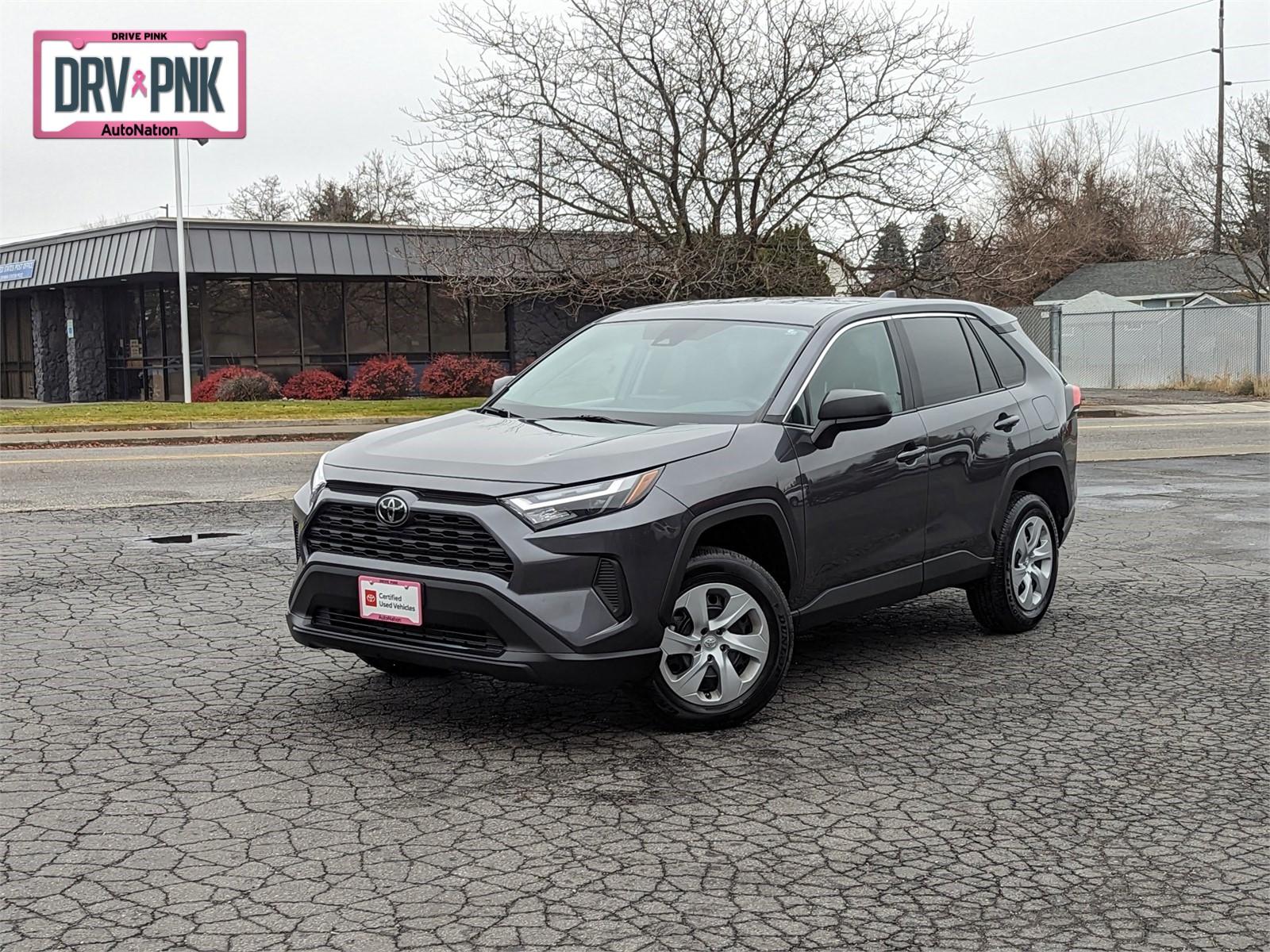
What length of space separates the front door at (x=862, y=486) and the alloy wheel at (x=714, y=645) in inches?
18.6

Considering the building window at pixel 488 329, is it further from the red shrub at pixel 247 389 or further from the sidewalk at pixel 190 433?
the sidewalk at pixel 190 433

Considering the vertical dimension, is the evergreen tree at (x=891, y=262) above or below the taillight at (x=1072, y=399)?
above

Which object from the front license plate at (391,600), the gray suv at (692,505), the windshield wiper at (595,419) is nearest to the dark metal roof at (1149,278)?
the gray suv at (692,505)

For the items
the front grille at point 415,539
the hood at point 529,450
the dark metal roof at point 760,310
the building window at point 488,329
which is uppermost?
the building window at point 488,329

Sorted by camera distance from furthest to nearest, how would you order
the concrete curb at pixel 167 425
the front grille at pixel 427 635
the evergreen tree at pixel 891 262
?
1. the evergreen tree at pixel 891 262
2. the concrete curb at pixel 167 425
3. the front grille at pixel 427 635

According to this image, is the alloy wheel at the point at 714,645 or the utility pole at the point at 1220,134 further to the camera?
the utility pole at the point at 1220,134

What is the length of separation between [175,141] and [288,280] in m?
4.98

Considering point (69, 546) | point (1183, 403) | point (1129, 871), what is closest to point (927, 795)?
point (1129, 871)

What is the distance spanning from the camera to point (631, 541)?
17.0 ft

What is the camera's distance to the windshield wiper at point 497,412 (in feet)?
21.1

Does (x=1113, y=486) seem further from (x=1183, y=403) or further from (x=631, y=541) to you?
(x=1183, y=403)

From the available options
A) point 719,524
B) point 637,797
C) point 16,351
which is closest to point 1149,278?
point 16,351

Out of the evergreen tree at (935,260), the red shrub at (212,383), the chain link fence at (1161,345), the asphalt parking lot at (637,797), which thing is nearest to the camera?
the asphalt parking lot at (637,797)

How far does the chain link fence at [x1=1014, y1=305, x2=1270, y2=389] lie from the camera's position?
36.4m
